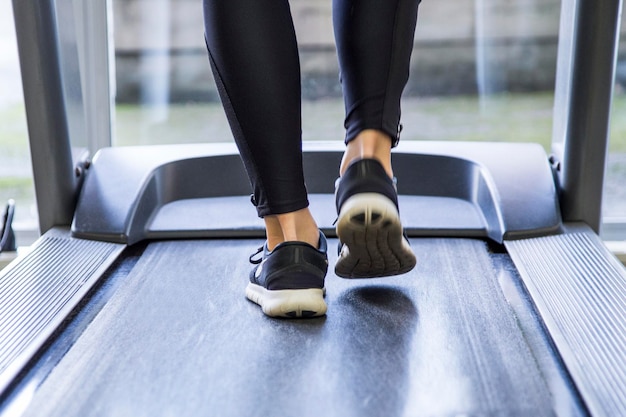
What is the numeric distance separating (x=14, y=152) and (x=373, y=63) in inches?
62.4

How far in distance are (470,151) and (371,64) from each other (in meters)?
Answer: 0.96

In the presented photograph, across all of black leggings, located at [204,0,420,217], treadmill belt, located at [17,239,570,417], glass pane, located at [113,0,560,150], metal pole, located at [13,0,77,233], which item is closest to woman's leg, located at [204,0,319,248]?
black leggings, located at [204,0,420,217]

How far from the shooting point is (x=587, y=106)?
72.1 inches

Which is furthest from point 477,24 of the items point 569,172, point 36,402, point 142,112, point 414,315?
point 36,402

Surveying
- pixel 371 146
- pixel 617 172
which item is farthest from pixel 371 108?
pixel 617 172

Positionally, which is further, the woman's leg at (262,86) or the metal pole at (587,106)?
the metal pole at (587,106)

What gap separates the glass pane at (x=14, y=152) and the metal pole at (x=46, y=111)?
468mm

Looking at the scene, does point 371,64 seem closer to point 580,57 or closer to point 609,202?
point 580,57

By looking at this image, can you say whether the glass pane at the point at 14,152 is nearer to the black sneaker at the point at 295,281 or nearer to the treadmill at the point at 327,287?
the treadmill at the point at 327,287

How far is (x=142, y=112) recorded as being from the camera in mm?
2447

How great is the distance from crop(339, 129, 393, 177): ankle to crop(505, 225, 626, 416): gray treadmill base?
398 mm

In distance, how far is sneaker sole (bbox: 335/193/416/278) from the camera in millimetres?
1170

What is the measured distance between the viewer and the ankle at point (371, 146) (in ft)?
3.99

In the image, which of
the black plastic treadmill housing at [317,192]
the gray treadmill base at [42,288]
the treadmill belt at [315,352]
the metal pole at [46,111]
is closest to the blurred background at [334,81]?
the black plastic treadmill housing at [317,192]
